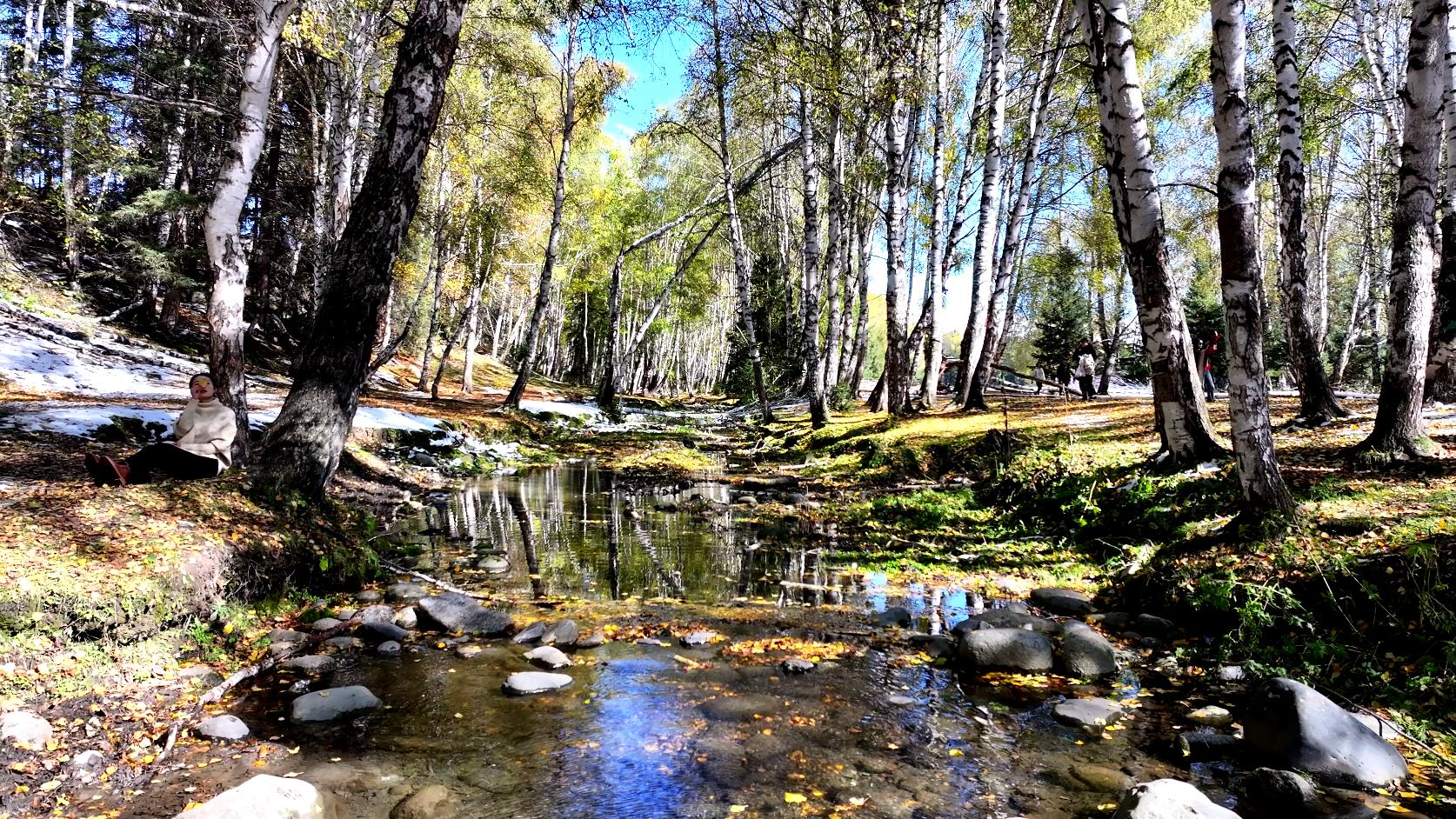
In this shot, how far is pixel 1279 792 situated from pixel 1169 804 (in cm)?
74

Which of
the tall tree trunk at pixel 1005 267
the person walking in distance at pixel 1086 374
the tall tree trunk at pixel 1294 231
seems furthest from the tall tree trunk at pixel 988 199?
the tall tree trunk at pixel 1294 231

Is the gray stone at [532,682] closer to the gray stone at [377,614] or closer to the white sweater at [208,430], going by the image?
the gray stone at [377,614]

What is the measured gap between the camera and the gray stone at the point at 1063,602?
5.79m

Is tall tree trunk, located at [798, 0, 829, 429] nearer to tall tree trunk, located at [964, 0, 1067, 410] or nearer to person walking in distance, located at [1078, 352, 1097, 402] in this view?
tall tree trunk, located at [964, 0, 1067, 410]

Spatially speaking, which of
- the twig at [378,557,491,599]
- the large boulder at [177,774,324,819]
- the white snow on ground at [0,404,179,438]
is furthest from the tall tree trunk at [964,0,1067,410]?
the large boulder at [177,774,324,819]

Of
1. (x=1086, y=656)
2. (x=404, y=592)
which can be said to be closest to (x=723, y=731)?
(x=1086, y=656)

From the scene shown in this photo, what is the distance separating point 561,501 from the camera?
1086 centimetres

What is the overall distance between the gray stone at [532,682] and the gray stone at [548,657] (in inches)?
8.4

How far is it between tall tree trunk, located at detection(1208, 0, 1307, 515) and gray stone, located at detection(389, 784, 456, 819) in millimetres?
5744

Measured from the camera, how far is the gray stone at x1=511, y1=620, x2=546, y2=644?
16.4ft

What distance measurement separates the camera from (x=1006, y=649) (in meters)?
4.64

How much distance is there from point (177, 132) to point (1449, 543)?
2462 centimetres

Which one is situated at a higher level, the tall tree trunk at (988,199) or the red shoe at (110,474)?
the tall tree trunk at (988,199)

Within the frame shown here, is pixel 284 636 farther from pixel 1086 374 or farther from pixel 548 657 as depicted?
pixel 1086 374
